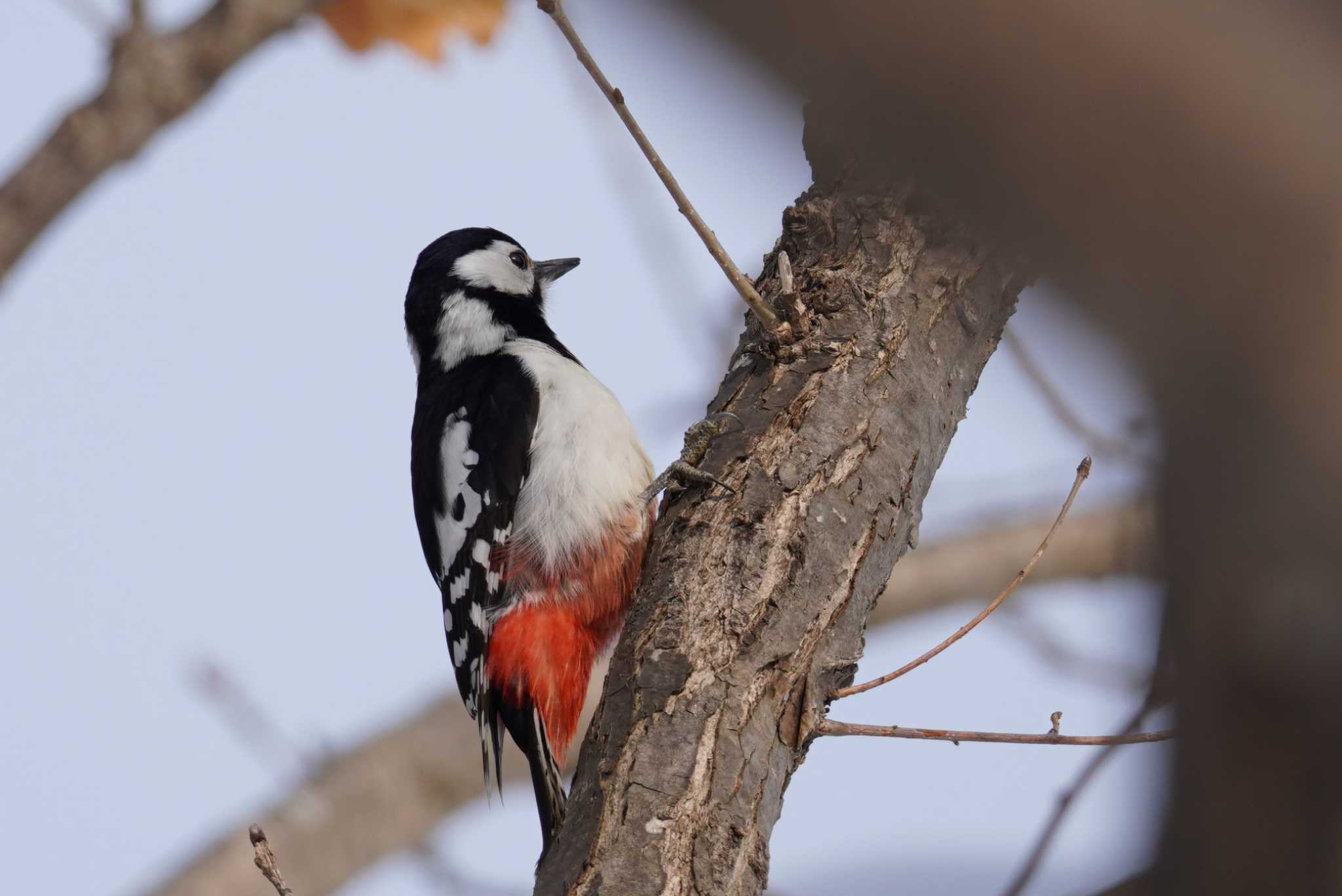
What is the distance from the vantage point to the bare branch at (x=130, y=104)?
13.3 ft

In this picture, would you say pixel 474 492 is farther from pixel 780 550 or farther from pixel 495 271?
pixel 780 550

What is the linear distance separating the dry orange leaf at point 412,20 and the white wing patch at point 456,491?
1410 millimetres

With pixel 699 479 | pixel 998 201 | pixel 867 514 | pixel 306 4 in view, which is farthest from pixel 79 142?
pixel 998 201

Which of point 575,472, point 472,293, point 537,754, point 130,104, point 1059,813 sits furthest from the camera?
point 472,293

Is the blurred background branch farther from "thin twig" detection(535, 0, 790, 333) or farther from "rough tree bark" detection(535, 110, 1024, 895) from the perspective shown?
"thin twig" detection(535, 0, 790, 333)

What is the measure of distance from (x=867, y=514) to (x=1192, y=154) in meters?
2.11

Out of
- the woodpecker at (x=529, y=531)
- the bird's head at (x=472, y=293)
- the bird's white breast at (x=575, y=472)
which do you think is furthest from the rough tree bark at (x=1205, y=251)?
the bird's head at (x=472, y=293)

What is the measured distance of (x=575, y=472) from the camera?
368 centimetres

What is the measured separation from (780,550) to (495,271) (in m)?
2.44

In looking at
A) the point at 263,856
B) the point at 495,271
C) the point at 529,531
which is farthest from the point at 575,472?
the point at 263,856

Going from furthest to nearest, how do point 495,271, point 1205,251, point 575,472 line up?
point 495,271
point 575,472
point 1205,251

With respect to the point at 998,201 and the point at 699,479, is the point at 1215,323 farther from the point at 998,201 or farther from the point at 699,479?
the point at 699,479

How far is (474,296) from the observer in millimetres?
4492

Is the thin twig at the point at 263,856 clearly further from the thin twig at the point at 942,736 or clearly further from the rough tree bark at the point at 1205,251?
the rough tree bark at the point at 1205,251
